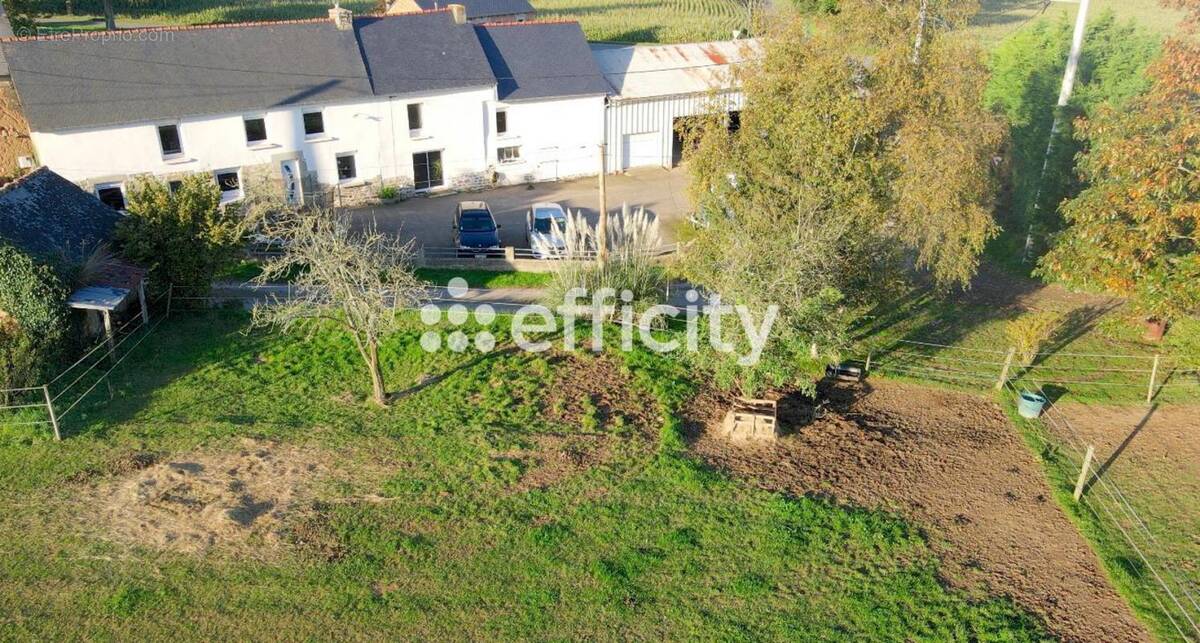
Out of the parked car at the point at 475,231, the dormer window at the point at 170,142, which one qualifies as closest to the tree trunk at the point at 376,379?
the parked car at the point at 475,231

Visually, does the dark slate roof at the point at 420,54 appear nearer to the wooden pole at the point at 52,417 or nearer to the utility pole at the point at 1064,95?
the wooden pole at the point at 52,417

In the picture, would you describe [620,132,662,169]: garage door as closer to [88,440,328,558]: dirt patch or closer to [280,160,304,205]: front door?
[280,160,304,205]: front door

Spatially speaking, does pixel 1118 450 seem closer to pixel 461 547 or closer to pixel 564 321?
pixel 564 321

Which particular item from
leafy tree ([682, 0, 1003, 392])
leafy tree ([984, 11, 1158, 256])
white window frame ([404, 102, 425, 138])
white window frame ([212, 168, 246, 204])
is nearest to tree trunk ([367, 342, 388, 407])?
leafy tree ([682, 0, 1003, 392])

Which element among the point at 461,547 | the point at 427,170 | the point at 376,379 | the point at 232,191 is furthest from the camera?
the point at 427,170

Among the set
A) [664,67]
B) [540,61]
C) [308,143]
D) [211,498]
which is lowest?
[211,498]

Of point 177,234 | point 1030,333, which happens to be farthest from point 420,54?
point 1030,333
